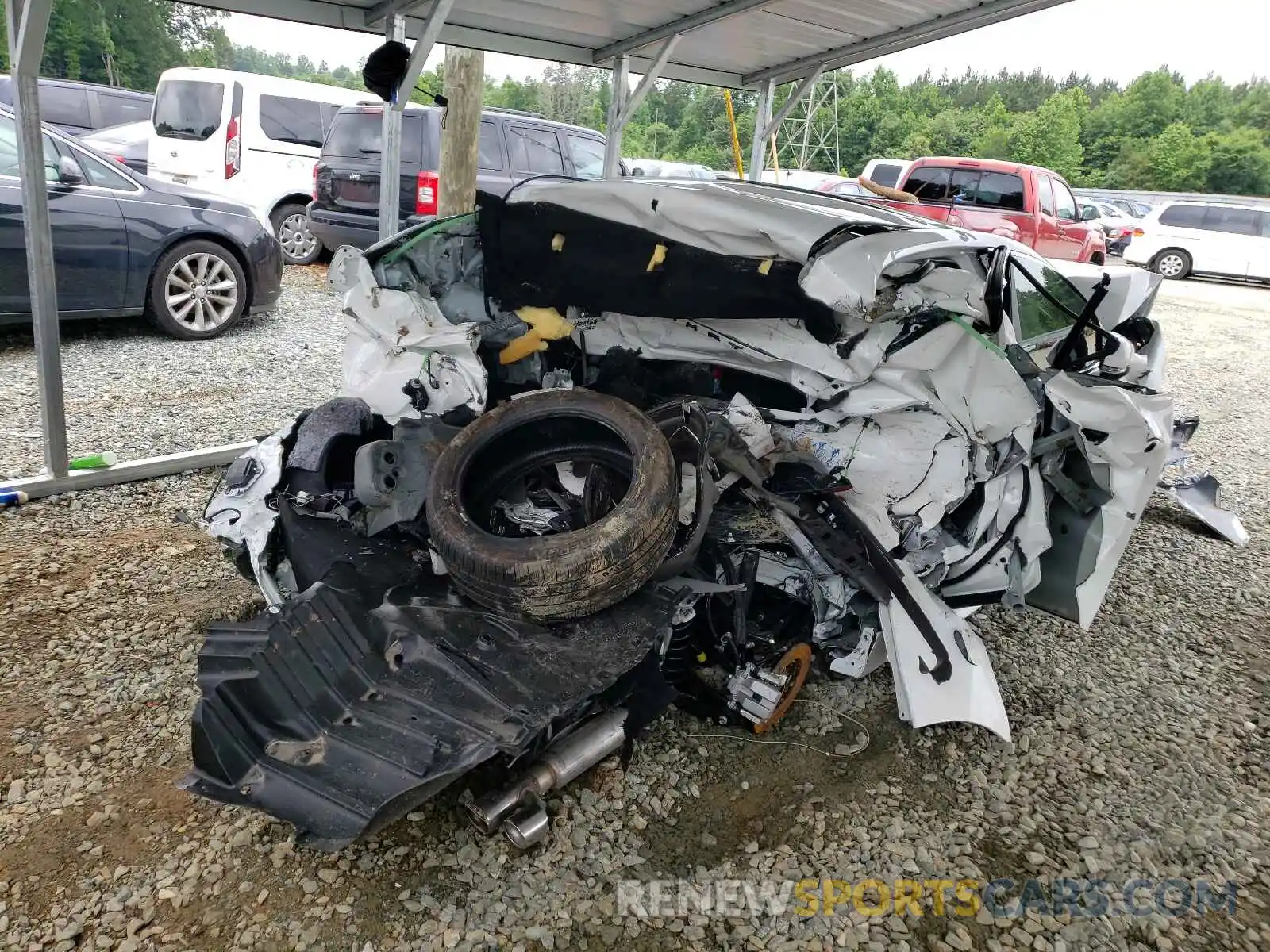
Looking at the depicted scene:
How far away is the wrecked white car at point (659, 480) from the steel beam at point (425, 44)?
1.70 meters

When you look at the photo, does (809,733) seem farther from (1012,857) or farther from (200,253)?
(200,253)

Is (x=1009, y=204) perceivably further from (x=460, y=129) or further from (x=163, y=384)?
(x=163, y=384)

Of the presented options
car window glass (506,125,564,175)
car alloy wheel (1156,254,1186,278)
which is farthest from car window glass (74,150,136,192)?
car alloy wheel (1156,254,1186,278)

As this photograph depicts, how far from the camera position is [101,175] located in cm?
555

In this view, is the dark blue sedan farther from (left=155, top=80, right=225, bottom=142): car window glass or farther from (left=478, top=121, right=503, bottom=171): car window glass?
(left=155, top=80, right=225, bottom=142): car window glass

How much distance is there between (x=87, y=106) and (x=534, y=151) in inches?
315

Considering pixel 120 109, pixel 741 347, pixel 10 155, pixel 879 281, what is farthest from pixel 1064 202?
pixel 120 109

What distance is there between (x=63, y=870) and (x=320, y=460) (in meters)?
1.36

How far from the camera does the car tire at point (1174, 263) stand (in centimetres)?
1625

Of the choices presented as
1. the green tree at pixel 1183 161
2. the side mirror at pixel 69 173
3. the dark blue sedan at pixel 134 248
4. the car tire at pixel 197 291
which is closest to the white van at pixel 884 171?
the dark blue sedan at pixel 134 248

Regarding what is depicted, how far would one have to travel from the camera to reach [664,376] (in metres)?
3.06

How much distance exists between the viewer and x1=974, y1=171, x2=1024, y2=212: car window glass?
1151 centimetres

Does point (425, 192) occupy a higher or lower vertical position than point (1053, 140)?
lower

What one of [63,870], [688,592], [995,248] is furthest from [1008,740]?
[63,870]
